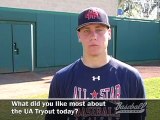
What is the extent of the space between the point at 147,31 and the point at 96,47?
23.8 meters

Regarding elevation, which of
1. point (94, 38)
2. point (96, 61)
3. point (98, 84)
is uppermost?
point (94, 38)

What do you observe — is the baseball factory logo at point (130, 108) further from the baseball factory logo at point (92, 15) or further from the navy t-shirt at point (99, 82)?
the baseball factory logo at point (92, 15)

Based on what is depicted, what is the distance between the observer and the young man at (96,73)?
Result: 269 centimetres

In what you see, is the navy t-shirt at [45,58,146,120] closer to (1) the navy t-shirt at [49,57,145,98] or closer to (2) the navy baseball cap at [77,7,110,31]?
(1) the navy t-shirt at [49,57,145,98]

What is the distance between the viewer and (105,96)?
2660 millimetres

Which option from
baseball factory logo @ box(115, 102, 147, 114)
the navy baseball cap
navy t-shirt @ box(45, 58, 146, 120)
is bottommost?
baseball factory logo @ box(115, 102, 147, 114)

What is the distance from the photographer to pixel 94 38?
273 centimetres

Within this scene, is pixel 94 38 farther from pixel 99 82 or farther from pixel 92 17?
pixel 99 82

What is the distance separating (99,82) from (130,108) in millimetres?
398

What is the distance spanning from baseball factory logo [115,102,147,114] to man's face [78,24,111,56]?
1.46 ft

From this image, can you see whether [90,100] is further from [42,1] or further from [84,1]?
[84,1]

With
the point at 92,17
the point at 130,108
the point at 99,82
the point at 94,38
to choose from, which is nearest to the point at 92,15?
the point at 92,17

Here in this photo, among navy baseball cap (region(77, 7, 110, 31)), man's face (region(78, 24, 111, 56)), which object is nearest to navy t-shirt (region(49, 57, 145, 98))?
man's face (region(78, 24, 111, 56))

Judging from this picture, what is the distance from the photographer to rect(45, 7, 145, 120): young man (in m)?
2.69
